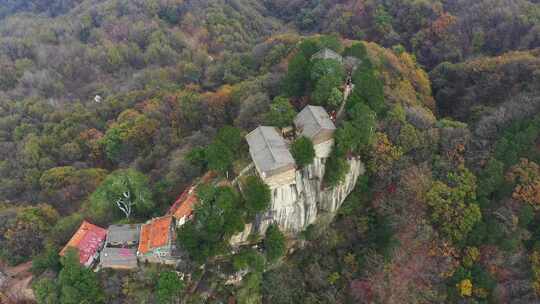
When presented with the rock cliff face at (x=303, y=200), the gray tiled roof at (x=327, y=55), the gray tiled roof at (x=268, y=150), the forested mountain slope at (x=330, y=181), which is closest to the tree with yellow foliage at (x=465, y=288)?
the forested mountain slope at (x=330, y=181)

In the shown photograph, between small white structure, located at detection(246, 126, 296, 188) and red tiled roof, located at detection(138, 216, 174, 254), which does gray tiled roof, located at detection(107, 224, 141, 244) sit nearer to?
red tiled roof, located at detection(138, 216, 174, 254)

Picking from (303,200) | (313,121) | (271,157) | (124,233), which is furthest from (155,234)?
(313,121)

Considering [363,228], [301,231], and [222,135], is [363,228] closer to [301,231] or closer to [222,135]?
[301,231]

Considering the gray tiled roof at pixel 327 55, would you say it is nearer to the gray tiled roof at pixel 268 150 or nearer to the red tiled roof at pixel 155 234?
the gray tiled roof at pixel 268 150

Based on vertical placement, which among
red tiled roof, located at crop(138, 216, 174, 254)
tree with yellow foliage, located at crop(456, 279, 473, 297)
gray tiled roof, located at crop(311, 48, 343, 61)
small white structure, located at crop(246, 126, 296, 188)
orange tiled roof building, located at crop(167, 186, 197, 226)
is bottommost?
tree with yellow foliage, located at crop(456, 279, 473, 297)

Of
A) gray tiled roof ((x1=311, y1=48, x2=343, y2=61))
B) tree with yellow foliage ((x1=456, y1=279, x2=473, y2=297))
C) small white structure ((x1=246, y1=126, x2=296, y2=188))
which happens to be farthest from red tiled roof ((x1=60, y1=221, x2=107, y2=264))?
tree with yellow foliage ((x1=456, y1=279, x2=473, y2=297))

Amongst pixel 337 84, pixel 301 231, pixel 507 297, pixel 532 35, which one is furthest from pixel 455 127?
pixel 532 35
